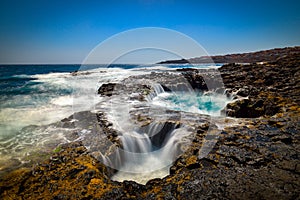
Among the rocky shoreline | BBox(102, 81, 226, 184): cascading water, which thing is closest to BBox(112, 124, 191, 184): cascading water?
BBox(102, 81, 226, 184): cascading water

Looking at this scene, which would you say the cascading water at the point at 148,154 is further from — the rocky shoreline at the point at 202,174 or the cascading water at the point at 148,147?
the rocky shoreline at the point at 202,174

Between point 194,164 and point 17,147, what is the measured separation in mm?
6055

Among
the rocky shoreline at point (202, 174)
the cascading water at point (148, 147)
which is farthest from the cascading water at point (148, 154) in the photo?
the rocky shoreline at point (202, 174)

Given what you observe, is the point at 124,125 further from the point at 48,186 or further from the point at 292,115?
the point at 292,115

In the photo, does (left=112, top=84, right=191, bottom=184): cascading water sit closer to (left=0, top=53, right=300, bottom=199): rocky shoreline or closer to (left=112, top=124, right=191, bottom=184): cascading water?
(left=112, top=124, right=191, bottom=184): cascading water

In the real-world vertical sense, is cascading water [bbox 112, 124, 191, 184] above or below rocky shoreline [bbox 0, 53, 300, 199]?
below

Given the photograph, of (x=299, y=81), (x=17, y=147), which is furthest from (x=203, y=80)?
(x=17, y=147)

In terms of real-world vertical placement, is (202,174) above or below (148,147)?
above

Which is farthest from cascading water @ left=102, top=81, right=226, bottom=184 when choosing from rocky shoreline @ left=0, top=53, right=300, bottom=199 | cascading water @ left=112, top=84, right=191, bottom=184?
rocky shoreline @ left=0, top=53, right=300, bottom=199

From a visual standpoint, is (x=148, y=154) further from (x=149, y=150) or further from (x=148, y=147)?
(x=148, y=147)

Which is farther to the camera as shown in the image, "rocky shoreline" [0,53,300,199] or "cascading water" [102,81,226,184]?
"cascading water" [102,81,226,184]

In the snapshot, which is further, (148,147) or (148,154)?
(148,147)

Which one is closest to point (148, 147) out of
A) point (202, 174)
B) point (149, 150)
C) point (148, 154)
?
point (149, 150)

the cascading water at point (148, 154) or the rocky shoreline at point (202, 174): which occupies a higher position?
the rocky shoreline at point (202, 174)
